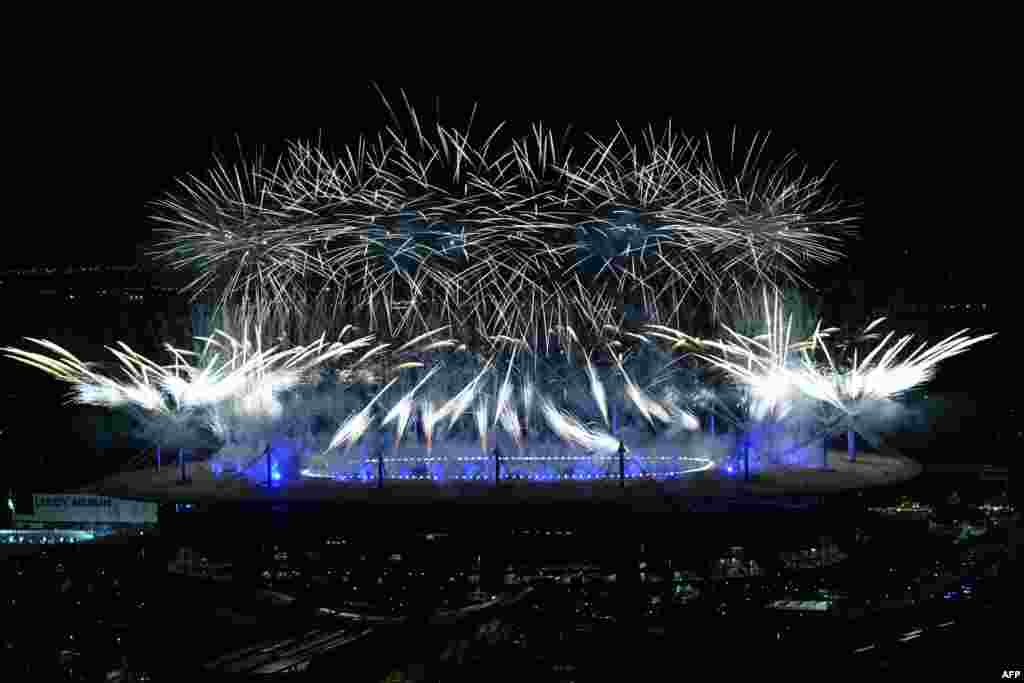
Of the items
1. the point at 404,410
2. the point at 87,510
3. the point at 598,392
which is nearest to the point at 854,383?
the point at 598,392

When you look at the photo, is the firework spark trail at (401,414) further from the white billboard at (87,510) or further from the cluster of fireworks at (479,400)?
the white billboard at (87,510)

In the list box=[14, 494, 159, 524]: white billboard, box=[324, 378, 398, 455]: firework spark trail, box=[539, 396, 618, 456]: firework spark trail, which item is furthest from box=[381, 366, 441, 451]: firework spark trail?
box=[14, 494, 159, 524]: white billboard

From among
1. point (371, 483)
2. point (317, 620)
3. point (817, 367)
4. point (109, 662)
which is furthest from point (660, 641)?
point (817, 367)

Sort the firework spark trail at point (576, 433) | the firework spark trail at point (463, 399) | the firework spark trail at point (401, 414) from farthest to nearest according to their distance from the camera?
the firework spark trail at point (463, 399)
the firework spark trail at point (401, 414)
the firework spark trail at point (576, 433)

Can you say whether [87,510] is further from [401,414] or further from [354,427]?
[401,414]

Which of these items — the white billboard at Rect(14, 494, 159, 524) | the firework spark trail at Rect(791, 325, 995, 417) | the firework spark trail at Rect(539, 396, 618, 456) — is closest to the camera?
the white billboard at Rect(14, 494, 159, 524)

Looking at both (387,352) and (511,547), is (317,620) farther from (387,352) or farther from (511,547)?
(387,352)

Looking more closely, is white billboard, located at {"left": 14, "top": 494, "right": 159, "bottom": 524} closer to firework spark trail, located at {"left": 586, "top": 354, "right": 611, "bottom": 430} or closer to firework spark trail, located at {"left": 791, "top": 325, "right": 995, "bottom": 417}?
firework spark trail, located at {"left": 586, "top": 354, "right": 611, "bottom": 430}

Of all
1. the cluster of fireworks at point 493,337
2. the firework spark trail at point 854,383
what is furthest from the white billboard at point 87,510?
the firework spark trail at point 854,383
